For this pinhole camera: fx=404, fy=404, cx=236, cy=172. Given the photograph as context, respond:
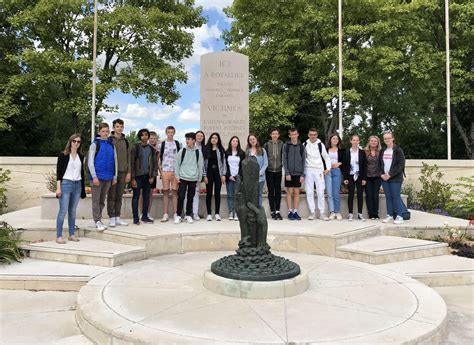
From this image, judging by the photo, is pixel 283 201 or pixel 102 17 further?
pixel 102 17

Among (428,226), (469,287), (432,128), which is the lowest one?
(469,287)

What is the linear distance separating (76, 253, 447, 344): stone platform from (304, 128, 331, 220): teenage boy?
320 cm

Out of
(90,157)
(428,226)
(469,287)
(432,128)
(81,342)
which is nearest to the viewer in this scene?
(81,342)

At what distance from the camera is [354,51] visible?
65.0 ft

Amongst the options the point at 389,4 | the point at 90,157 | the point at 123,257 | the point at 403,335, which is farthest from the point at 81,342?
the point at 389,4

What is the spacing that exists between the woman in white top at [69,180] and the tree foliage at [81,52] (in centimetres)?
1367

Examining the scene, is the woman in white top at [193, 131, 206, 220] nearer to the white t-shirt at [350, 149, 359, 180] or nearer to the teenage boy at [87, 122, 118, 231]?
the teenage boy at [87, 122, 118, 231]

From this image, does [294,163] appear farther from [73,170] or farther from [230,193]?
[73,170]

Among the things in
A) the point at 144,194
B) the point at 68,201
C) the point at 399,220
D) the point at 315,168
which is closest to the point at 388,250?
the point at 399,220

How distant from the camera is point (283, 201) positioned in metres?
9.19

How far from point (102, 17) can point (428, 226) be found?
60.1 feet

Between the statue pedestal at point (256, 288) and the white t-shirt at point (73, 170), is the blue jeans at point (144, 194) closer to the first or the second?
the white t-shirt at point (73, 170)

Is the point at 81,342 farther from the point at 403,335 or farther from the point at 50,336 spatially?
the point at 403,335

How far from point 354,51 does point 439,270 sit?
16.0 metres
